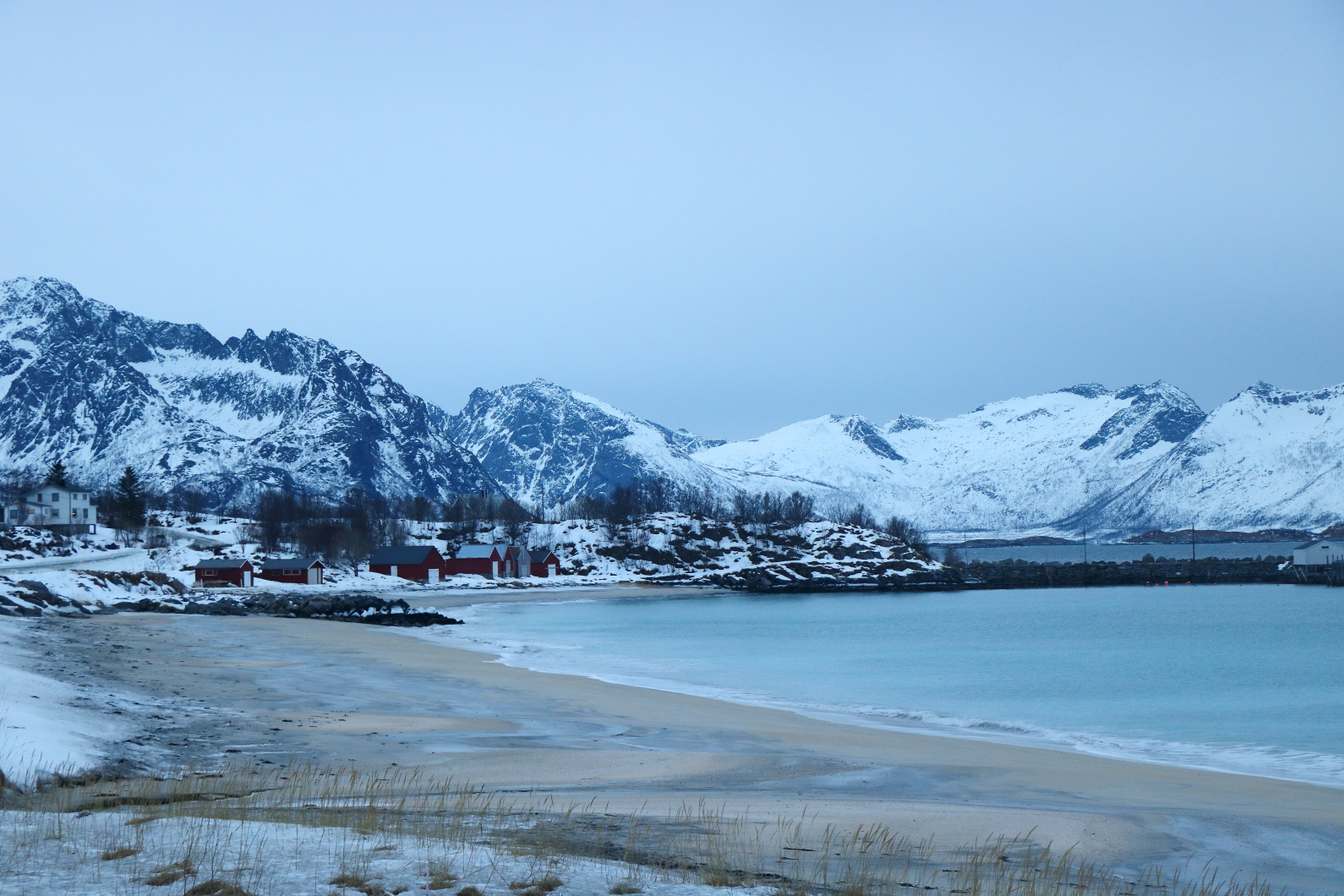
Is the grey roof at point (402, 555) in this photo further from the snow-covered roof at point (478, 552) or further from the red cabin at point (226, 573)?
the red cabin at point (226, 573)

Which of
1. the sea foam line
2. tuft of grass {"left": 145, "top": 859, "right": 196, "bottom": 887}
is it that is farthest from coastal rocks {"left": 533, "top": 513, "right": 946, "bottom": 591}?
tuft of grass {"left": 145, "top": 859, "right": 196, "bottom": 887}

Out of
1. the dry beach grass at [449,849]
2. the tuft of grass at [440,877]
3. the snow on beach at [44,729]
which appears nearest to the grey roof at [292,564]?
the snow on beach at [44,729]

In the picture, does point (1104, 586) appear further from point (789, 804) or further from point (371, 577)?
point (789, 804)

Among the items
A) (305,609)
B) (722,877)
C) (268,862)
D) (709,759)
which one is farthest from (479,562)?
(722,877)

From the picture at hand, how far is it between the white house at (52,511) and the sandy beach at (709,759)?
98.4m

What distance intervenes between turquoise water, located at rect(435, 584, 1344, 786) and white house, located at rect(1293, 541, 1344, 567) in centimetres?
5970

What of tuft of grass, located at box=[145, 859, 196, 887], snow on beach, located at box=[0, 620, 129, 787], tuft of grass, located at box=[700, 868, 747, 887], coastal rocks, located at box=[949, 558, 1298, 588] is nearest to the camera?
tuft of grass, located at box=[145, 859, 196, 887]

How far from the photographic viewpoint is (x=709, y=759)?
18.1m

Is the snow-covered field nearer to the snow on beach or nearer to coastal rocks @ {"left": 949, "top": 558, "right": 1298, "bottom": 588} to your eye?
the snow on beach

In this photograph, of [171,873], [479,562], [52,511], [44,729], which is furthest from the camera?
[479,562]

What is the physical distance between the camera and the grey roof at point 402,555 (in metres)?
126

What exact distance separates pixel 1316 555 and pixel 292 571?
136213mm

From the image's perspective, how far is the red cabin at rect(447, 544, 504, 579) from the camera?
137625 millimetres

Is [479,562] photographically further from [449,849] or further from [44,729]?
[449,849]
